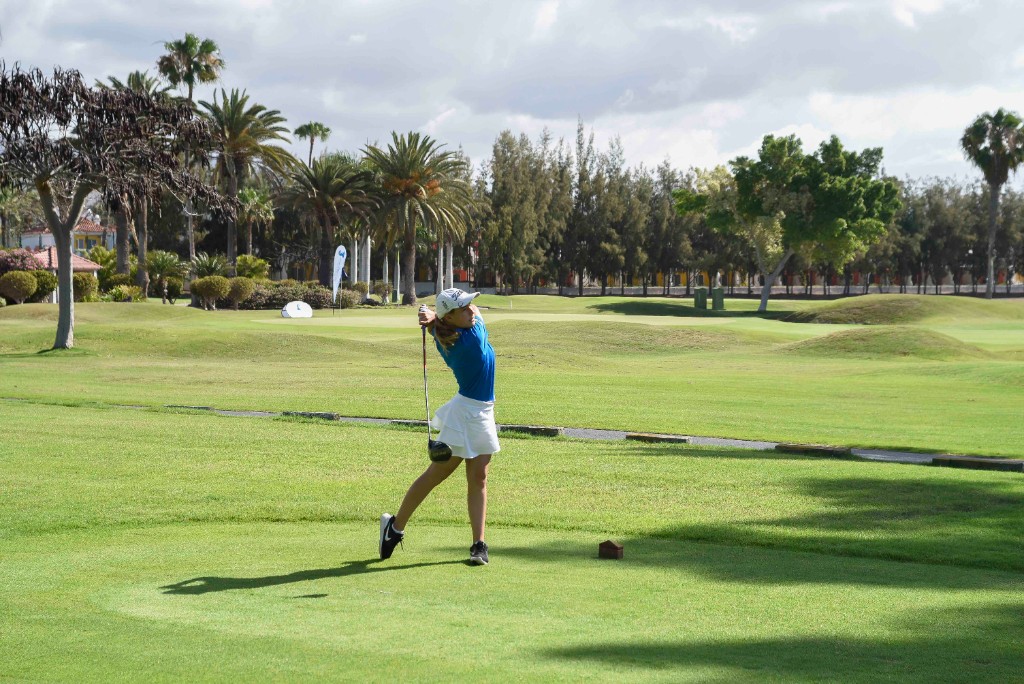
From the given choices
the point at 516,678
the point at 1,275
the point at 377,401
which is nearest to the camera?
the point at 516,678

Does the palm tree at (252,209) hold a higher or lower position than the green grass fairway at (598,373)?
higher

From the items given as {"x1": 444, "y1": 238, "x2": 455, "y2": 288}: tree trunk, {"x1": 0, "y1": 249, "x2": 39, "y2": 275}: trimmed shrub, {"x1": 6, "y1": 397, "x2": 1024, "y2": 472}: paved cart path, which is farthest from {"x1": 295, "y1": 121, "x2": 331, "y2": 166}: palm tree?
{"x1": 6, "y1": 397, "x2": 1024, "y2": 472}: paved cart path

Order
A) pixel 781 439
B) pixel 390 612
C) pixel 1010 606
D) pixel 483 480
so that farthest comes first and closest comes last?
pixel 781 439 → pixel 483 480 → pixel 1010 606 → pixel 390 612

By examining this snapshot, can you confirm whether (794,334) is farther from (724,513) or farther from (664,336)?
(724,513)

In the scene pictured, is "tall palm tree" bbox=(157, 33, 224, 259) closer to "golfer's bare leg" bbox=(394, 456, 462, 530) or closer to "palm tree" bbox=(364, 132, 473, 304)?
"palm tree" bbox=(364, 132, 473, 304)

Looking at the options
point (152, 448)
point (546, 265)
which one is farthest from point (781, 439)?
point (546, 265)

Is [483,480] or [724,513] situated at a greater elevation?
[483,480]

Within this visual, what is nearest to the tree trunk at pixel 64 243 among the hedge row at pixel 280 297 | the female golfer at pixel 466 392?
the female golfer at pixel 466 392

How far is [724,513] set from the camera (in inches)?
439

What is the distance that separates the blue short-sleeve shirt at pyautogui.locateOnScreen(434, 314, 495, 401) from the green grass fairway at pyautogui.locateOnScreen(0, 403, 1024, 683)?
1.30 m

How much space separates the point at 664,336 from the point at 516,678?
38828 mm

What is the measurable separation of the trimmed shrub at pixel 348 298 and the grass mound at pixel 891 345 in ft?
115

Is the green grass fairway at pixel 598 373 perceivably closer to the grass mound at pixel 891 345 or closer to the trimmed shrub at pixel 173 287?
the grass mound at pixel 891 345

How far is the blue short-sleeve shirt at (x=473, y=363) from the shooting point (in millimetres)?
8180
